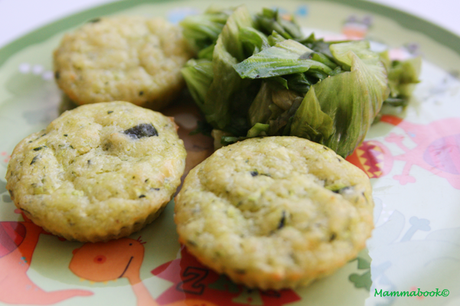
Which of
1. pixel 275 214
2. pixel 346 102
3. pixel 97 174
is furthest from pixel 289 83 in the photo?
pixel 97 174

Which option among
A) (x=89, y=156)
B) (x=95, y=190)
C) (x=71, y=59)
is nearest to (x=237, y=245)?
(x=95, y=190)

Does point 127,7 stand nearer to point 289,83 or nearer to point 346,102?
point 289,83

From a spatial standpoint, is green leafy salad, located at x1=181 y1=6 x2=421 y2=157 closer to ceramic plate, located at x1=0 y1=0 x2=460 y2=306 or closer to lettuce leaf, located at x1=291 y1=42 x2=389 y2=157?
lettuce leaf, located at x1=291 y1=42 x2=389 y2=157

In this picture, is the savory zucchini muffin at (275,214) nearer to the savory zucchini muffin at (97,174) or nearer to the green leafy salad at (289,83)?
the savory zucchini muffin at (97,174)

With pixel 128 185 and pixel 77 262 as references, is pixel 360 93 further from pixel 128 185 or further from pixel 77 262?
pixel 77 262

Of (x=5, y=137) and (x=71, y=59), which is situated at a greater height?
(x=71, y=59)

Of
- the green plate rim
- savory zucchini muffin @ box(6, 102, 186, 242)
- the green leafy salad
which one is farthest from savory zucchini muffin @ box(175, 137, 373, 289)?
the green plate rim
